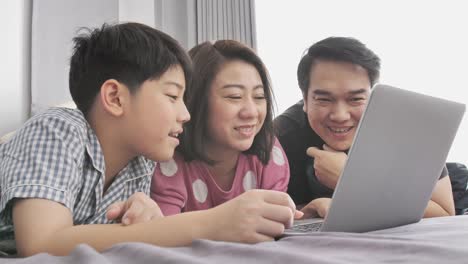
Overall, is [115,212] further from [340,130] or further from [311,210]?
[340,130]

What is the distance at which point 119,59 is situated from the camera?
101cm

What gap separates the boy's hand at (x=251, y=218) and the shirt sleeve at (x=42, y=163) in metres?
0.28

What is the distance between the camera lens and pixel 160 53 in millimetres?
1015

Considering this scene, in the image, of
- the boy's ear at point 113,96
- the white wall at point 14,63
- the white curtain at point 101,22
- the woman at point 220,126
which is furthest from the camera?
the white curtain at point 101,22

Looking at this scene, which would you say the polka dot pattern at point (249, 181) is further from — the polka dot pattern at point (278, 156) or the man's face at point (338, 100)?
the man's face at point (338, 100)

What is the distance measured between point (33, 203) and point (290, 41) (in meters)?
2.52

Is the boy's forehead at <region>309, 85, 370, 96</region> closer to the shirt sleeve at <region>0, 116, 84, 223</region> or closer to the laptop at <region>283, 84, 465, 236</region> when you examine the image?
the laptop at <region>283, 84, 465, 236</region>

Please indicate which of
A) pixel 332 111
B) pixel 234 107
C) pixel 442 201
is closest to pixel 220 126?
pixel 234 107

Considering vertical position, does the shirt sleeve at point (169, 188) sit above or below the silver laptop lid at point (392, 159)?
below

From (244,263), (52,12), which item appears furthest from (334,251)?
(52,12)

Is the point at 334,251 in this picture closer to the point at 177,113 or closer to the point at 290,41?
the point at 177,113

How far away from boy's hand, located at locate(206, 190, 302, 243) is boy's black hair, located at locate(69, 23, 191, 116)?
0.44m

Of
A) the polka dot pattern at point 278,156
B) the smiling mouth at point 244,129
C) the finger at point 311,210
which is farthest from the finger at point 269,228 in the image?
the polka dot pattern at point 278,156

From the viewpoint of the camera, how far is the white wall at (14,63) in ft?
6.28
